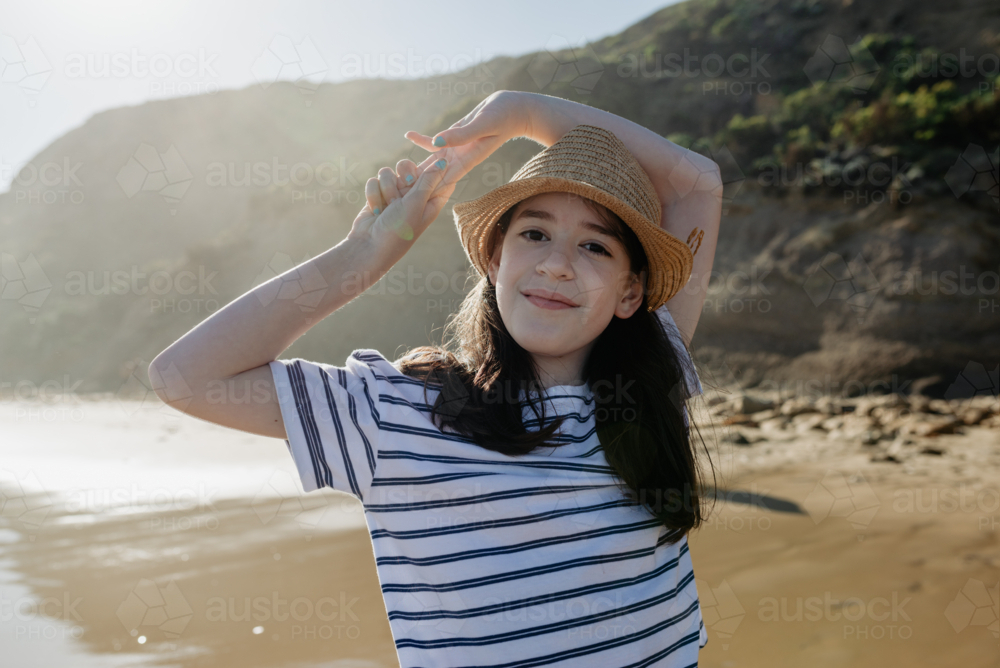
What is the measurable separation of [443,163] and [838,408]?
20.1 ft

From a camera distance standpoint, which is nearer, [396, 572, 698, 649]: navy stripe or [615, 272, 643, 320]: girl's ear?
[396, 572, 698, 649]: navy stripe

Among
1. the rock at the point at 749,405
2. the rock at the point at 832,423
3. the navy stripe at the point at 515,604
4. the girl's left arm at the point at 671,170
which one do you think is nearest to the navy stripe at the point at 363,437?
the navy stripe at the point at 515,604

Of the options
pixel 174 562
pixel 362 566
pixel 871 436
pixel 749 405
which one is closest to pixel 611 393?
pixel 362 566

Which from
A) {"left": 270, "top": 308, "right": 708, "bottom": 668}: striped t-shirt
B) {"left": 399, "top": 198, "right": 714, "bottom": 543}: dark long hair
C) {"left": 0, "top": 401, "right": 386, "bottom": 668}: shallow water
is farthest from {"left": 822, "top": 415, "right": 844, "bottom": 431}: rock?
{"left": 270, "top": 308, "right": 708, "bottom": 668}: striped t-shirt

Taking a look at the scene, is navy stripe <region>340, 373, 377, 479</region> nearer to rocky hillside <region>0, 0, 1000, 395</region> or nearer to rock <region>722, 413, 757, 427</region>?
rocky hillside <region>0, 0, 1000, 395</region>

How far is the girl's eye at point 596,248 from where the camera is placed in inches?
56.3

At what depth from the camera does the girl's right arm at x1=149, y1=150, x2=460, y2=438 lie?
1089mm

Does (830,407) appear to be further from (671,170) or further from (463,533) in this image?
(463,533)

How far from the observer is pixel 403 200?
126cm

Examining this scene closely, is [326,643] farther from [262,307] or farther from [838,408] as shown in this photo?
[838,408]

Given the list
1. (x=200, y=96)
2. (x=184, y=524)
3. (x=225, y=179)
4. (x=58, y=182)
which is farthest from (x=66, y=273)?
(x=184, y=524)

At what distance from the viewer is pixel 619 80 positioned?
18062mm

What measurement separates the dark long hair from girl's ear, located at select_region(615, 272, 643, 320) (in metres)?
0.03

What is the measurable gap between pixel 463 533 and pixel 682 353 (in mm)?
803
